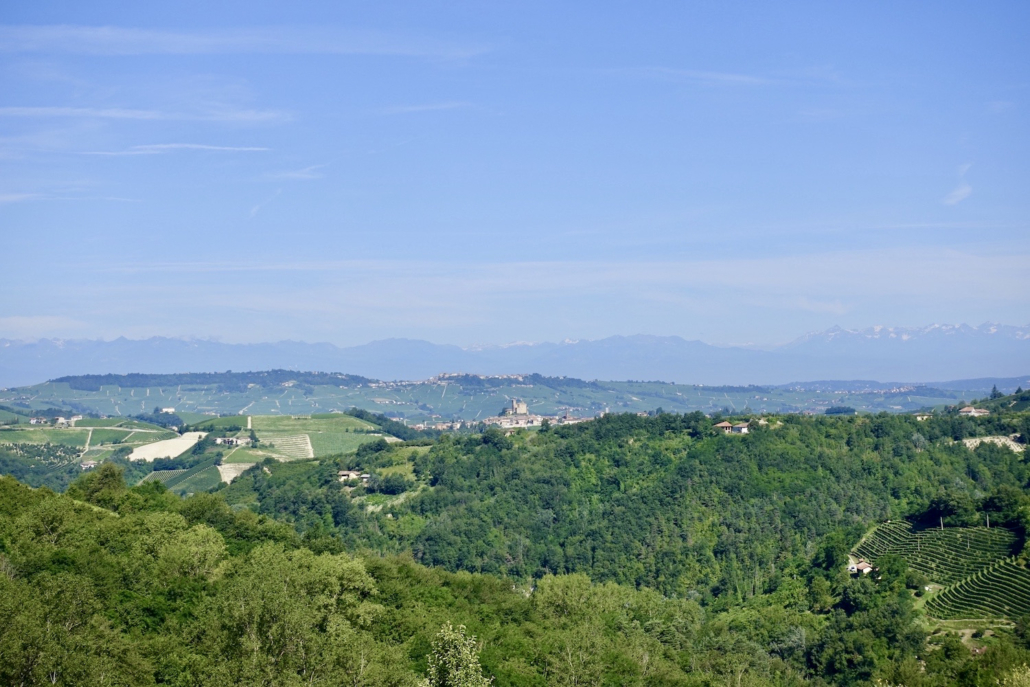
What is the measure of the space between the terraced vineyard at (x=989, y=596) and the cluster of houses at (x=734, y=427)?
198 feet

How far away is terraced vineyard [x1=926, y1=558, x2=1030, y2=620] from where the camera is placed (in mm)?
73625

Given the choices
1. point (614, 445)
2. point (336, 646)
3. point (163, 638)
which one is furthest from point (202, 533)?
point (614, 445)

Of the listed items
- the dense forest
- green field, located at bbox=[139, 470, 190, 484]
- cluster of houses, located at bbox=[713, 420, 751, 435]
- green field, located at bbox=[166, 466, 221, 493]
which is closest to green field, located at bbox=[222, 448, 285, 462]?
green field, located at bbox=[139, 470, 190, 484]

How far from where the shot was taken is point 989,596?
76062 mm

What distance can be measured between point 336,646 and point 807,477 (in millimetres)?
91878

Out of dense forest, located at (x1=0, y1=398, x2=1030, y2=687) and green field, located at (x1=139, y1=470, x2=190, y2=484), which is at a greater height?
dense forest, located at (x1=0, y1=398, x2=1030, y2=687)

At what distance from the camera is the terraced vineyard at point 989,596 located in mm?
73625

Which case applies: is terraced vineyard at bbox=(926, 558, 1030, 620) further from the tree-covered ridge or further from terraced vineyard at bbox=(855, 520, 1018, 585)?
the tree-covered ridge

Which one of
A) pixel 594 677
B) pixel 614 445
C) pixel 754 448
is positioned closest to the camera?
pixel 594 677

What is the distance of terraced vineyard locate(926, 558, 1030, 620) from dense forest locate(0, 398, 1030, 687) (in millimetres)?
2158

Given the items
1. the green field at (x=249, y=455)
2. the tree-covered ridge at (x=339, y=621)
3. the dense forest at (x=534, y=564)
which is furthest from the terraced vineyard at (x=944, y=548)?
the green field at (x=249, y=455)

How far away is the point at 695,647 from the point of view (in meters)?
69.5

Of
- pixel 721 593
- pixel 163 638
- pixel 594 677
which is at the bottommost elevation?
pixel 721 593

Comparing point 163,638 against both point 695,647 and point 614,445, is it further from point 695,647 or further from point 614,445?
point 614,445
